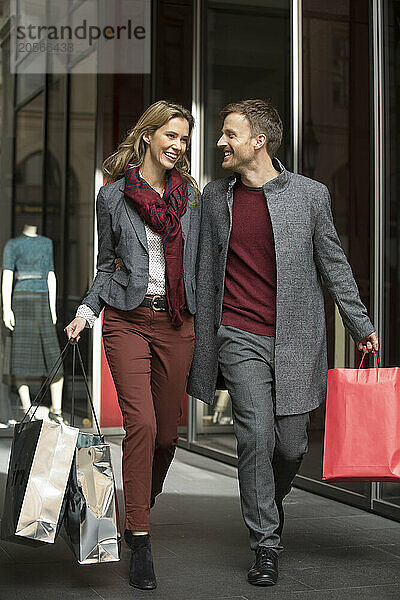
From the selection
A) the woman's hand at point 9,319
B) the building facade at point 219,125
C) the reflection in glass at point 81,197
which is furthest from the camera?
the reflection in glass at point 81,197

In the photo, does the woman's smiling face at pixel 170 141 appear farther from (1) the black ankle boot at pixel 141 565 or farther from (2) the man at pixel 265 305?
(1) the black ankle boot at pixel 141 565

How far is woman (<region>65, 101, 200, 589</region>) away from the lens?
393 centimetres

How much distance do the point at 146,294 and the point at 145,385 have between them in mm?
367

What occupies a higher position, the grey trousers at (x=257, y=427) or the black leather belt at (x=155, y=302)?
the black leather belt at (x=155, y=302)

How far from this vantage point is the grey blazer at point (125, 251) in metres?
4.05

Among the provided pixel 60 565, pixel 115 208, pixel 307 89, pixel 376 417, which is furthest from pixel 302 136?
pixel 60 565

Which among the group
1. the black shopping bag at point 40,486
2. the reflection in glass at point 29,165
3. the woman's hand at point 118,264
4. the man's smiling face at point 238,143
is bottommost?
the black shopping bag at point 40,486

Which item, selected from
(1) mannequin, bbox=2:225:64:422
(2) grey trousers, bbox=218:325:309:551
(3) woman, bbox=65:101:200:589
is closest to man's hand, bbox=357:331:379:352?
(2) grey trousers, bbox=218:325:309:551

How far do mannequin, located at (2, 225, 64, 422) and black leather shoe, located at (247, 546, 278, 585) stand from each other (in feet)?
15.4

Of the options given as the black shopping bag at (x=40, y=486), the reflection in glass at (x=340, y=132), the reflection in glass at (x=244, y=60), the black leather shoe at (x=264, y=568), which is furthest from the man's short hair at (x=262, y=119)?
the reflection in glass at (x=244, y=60)

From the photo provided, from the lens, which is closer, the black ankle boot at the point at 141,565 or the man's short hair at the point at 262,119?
the black ankle boot at the point at 141,565

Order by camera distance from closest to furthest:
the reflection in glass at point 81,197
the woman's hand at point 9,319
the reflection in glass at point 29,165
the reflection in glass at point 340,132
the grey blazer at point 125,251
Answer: the grey blazer at point 125,251 → the reflection in glass at point 340,132 → the woman's hand at point 9,319 → the reflection in glass at point 29,165 → the reflection in glass at point 81,197

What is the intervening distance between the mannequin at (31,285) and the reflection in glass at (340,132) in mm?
3047

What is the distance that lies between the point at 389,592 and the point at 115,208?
74.1 inches
